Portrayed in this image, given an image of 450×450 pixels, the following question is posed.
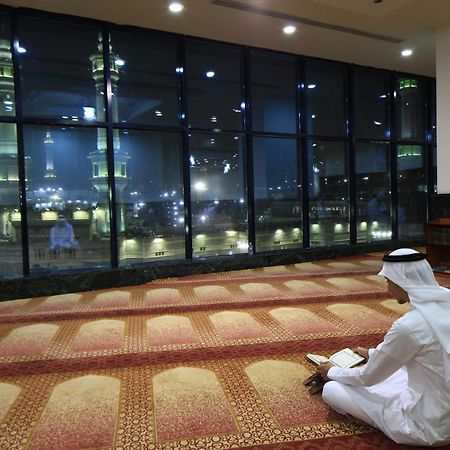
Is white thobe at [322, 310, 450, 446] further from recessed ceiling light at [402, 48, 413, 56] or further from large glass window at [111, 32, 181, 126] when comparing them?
recessed ceiling light at [402, 48, 413, 56]

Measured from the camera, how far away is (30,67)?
515 cm

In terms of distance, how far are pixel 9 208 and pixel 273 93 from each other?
4.32 meters

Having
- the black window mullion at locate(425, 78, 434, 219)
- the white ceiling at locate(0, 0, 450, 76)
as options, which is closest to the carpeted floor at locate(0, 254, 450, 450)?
the white ceiling at locate(0, 0, 450, 76)

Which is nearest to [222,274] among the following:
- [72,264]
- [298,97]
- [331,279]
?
[331,279]

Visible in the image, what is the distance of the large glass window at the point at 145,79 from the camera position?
18.5ft

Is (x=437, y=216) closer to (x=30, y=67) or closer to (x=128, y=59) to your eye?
(x=128, y=59)

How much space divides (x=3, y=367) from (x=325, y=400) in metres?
2.17

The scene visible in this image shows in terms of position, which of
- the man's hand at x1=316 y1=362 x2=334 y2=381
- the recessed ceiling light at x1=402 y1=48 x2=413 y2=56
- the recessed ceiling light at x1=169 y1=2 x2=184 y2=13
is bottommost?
the man's hand at x1=316 y1=362 x2=334 y2=381

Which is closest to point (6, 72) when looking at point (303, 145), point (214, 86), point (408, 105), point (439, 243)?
point (214, 86)

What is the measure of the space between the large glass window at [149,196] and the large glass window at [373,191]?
3.47 m

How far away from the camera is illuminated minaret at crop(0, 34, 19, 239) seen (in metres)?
4.97

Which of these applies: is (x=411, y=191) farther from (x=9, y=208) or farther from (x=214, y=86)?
(x=9, y=208)

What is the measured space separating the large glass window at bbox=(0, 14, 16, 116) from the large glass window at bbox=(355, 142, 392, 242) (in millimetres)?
5575

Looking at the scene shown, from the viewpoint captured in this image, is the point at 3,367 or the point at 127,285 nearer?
the point at 3,367
